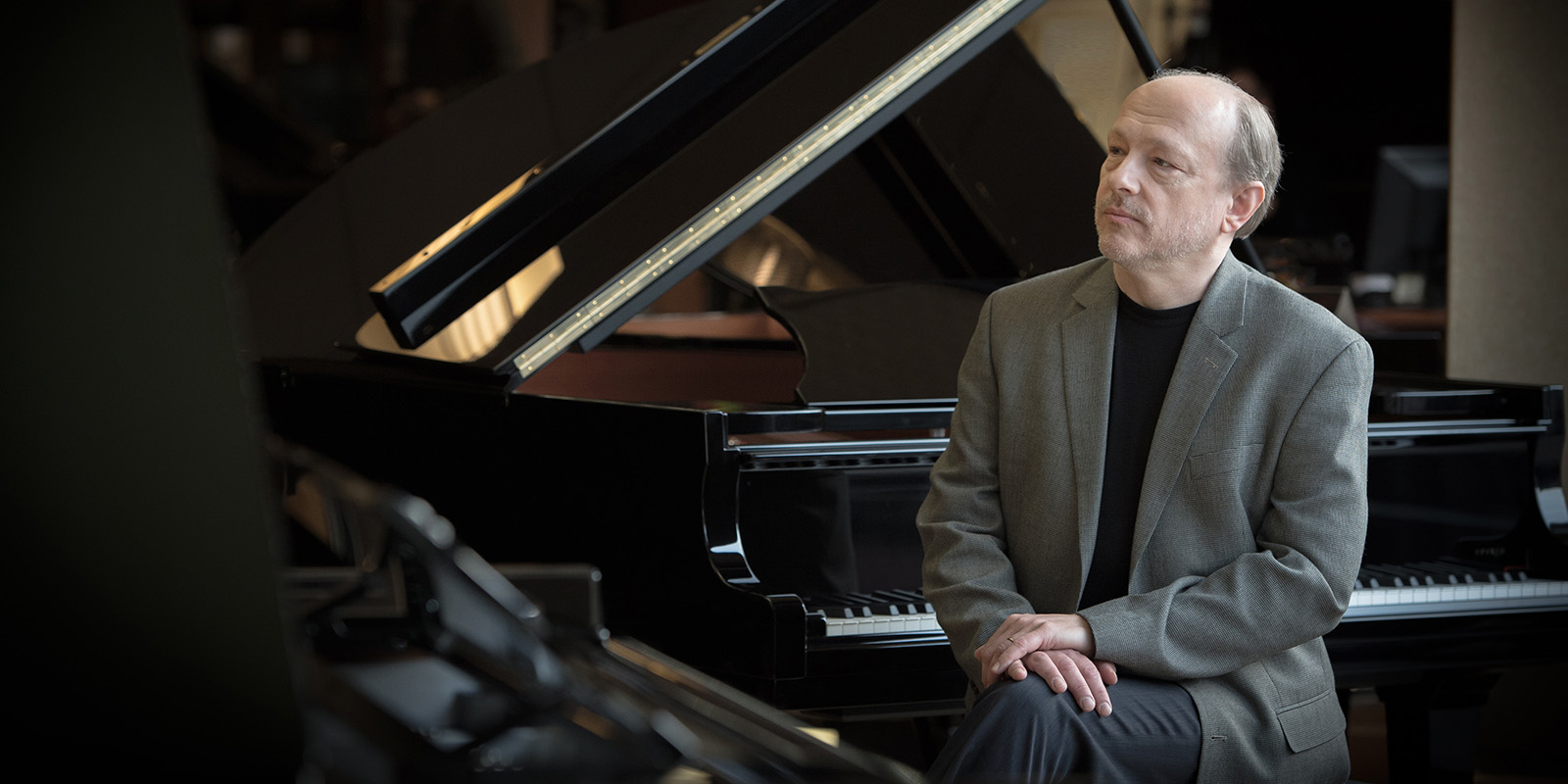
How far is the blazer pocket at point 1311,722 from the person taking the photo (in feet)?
5.30

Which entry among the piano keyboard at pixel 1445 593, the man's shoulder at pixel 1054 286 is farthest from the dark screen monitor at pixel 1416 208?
the man's shoulder at pixel 1054 286

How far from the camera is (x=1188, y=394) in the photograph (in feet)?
5.54

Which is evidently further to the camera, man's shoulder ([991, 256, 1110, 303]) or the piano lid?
the piano lid

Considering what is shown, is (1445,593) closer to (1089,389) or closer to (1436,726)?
(1436,726)

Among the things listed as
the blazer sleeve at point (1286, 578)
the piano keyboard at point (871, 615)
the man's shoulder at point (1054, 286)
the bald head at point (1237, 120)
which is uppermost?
the bald head at point (1237, 120)

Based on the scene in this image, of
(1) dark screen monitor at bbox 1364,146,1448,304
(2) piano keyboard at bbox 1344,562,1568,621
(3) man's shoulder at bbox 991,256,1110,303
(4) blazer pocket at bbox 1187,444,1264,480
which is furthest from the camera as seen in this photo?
(1) dark screen monitor at bbox 1364,146,1448,304

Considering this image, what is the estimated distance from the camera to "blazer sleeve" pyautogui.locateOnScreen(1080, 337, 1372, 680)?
1.59m

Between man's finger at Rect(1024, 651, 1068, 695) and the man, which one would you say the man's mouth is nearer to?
the man

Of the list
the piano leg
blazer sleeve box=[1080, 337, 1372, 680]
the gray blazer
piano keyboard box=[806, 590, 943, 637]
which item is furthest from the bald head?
the piano leg

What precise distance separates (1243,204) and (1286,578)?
0.48m

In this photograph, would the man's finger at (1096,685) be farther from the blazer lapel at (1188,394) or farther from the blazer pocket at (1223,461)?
the blazer pocket at (1223,461)

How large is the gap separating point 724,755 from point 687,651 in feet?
3.99

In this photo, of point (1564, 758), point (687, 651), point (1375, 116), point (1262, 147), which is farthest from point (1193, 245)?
point (1375, 116)

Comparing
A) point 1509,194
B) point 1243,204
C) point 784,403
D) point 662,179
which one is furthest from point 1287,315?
point 1509,194
